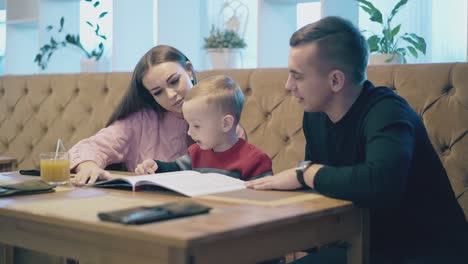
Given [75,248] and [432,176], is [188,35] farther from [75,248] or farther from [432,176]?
[75,248]

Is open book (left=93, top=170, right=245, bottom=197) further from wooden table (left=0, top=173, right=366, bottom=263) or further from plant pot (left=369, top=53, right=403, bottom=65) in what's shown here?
plant pot (left=369, top=53, right=403, bottom=65)

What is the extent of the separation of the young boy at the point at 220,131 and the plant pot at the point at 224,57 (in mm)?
1408

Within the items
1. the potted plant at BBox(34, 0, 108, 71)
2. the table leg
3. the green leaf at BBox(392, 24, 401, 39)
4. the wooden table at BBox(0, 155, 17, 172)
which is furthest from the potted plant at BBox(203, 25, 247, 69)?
the table leg

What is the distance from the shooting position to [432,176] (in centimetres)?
168

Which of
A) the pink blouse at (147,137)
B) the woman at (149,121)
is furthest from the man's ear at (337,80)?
the pink blouse at (147,137)

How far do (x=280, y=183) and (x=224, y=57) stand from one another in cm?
185

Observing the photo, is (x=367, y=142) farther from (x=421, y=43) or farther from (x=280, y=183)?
(x=421, y=43)

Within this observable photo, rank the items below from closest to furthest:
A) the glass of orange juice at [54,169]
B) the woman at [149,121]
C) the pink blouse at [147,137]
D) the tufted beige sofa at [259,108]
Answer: the glass of orange juice at [54,169]
the tufted beige sofa at [259,108]
the woman at [149,121]
the pink blouse at [147,137]

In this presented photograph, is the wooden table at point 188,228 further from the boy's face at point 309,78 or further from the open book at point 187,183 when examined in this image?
the boy's face at point 309,78

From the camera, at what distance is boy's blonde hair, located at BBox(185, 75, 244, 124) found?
188cm

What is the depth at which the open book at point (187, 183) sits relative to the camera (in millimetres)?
1543

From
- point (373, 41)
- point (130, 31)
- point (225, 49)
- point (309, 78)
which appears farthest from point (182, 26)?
point (309, 78)

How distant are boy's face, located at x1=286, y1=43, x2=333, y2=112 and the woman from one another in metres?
0.52

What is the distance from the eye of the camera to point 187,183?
5.28ft
